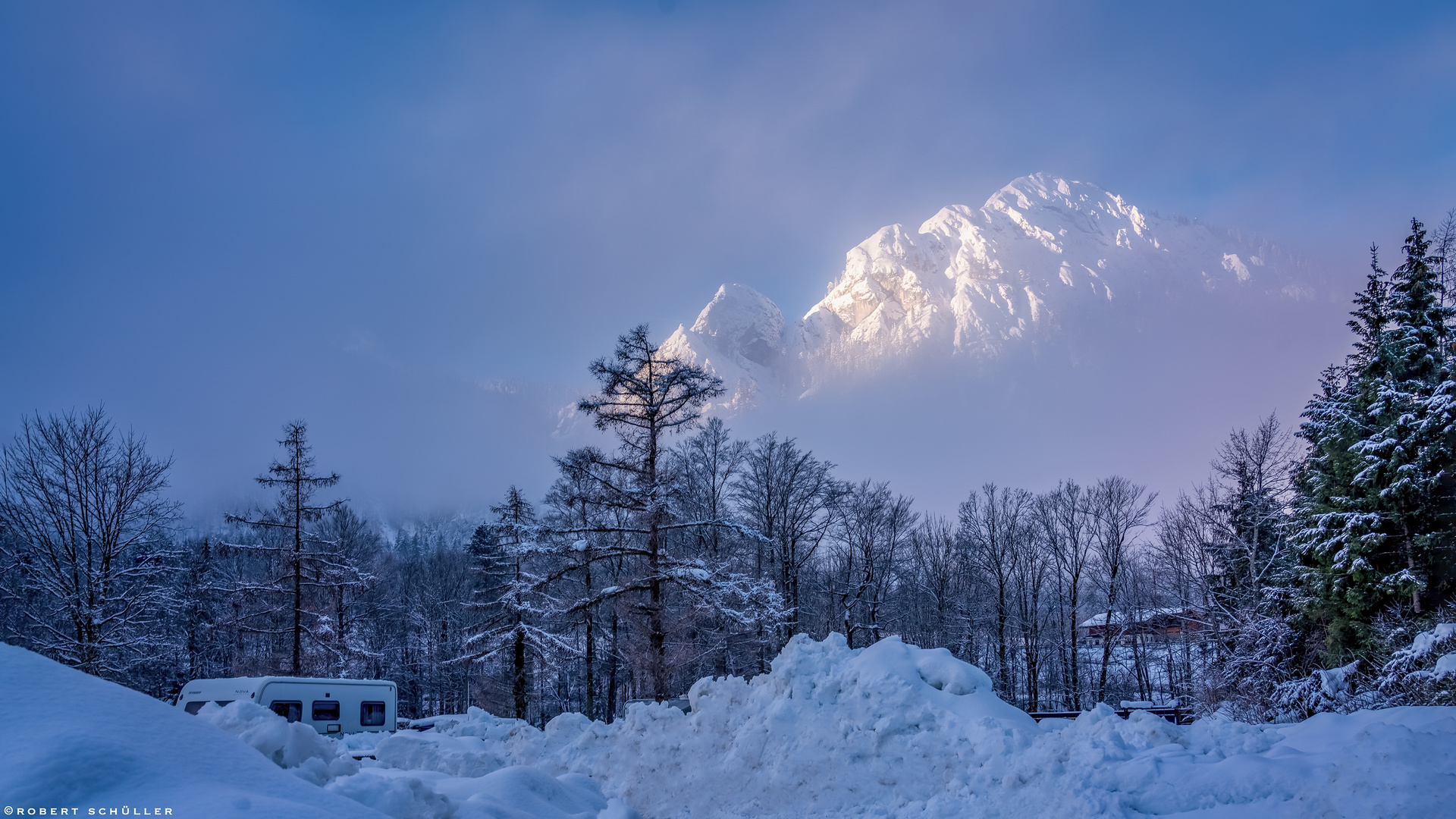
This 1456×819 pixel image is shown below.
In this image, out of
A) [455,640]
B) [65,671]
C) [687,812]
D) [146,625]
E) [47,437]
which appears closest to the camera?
[65,671]

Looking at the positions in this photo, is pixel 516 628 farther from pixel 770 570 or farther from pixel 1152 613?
pixel 1152 613

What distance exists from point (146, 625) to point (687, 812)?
23.2 m

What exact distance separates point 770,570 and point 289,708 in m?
20.5

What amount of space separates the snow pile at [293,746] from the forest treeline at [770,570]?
12.1 meters

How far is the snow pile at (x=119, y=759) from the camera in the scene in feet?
9.12

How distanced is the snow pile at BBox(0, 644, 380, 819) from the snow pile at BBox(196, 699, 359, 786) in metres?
1.58

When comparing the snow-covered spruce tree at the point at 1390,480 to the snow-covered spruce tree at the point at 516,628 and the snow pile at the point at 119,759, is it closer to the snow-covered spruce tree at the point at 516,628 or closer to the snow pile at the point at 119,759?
the snow pile at the point at 119,759

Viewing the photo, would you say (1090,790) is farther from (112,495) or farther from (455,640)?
(455,640)

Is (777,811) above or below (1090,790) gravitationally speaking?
below

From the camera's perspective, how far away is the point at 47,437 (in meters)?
20.8

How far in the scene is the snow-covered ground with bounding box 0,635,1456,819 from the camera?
3.11m

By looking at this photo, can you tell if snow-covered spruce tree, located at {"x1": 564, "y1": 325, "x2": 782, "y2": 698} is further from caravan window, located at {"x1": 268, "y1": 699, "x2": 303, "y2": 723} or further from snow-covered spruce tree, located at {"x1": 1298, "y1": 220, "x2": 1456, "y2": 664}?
snow-covered spruce tree, located at {"x1": 1298, "y1": 220, "x2": 1456, "y2": 664}

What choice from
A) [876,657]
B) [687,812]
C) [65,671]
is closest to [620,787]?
[687,812]

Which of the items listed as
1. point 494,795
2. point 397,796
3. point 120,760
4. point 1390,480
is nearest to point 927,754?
point 494,795
